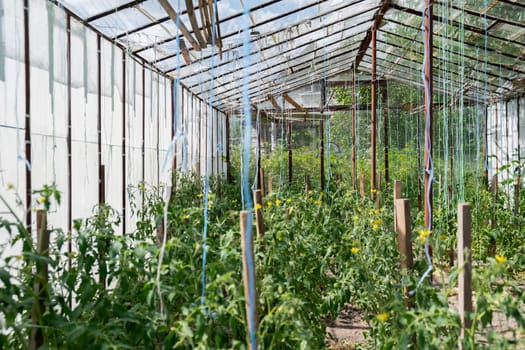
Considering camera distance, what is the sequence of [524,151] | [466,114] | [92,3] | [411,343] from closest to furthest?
[411,343]
[92,3]
[524,151]
[466,114]

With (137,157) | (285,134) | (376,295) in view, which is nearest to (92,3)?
(137,157)

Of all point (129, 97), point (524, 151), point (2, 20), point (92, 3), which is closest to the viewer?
point (2, 20)

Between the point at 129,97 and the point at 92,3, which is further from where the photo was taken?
the point at 129,97

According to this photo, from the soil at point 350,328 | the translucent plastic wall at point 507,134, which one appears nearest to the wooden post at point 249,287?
the soil at point 350,328

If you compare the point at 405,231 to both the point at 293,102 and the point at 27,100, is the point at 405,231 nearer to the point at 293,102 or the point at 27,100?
the point at 27,100

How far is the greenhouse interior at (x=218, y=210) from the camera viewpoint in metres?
1.59

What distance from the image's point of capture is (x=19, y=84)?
2369mm

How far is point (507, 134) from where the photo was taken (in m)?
7.11

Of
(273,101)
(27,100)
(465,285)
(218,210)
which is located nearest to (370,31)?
(273,101)

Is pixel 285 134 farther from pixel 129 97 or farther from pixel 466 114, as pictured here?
pixel 129 97

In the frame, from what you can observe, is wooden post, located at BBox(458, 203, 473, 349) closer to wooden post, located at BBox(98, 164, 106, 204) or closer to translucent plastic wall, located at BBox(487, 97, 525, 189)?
wooden post, located at BBox(98, 164, 106, 204)

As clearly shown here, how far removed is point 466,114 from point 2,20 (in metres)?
8.34

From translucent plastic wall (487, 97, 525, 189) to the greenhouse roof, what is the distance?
0.93ft

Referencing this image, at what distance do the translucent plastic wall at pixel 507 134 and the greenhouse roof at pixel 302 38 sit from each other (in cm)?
28
